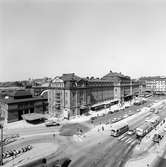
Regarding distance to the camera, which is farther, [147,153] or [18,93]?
[18,93]

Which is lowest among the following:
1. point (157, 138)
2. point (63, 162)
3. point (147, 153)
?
point (147, 153)

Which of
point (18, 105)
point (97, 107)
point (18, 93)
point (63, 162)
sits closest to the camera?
point (63, 162)

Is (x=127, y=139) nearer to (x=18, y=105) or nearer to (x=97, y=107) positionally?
(x=97, y=107)

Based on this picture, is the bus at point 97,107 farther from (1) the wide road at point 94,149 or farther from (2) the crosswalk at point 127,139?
(2) the crosswalk at point 127,139

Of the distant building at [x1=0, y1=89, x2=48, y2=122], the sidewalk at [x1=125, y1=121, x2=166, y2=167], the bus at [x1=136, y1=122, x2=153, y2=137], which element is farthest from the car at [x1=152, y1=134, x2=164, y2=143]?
the distant building at [x1=0, y1=89, x2=48, y2=122]

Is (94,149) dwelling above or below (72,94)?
below

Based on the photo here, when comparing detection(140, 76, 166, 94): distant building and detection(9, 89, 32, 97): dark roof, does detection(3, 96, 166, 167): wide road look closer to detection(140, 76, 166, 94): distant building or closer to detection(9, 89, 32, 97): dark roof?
detection(9, 89, 32, 97): dark roof

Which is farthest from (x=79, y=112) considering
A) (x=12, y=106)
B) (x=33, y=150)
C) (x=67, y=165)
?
(x=67, y=165)

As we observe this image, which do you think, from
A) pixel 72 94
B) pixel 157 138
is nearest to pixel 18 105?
pixel 72 94

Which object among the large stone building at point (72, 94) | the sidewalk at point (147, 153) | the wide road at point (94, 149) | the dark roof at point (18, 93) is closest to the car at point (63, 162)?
the wide road at point (94, 149)
